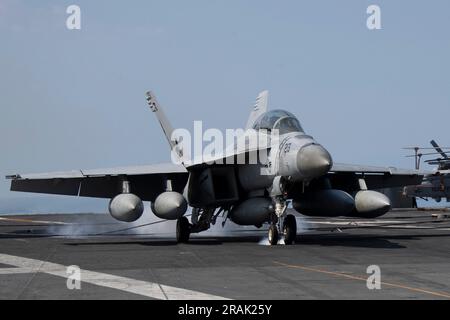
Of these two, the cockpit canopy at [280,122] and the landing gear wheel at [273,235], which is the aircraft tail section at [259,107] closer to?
the cockpit canopy at [280,122]

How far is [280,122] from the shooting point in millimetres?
19156

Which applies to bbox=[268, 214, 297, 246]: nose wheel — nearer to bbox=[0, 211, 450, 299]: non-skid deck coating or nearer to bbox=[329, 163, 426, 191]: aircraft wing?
bbox=[0, 211, 450, 299]: non-skid deck coating

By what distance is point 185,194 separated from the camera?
2161cm

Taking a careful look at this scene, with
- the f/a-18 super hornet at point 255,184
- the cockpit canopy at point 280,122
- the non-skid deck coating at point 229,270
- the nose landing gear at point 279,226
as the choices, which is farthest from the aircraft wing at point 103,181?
the nose landing gear at point 279,226

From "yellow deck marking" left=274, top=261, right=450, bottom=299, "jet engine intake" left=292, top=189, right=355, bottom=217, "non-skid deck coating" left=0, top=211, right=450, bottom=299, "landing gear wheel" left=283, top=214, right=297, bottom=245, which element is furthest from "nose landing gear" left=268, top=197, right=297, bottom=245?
"yellow deck marking" left=274, top=261, right=450, bottom=299

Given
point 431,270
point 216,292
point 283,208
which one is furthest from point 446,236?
point 216,292

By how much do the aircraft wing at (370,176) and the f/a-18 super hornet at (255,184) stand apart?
0.03 metres

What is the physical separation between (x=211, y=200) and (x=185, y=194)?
112 cm

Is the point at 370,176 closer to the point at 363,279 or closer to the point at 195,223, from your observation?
the point at 195,223

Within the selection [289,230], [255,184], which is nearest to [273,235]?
[289,230]

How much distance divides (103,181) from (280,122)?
6.84 meters

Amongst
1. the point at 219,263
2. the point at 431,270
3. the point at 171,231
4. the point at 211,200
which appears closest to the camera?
the point at 431,270

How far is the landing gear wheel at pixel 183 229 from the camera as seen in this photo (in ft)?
69.7
